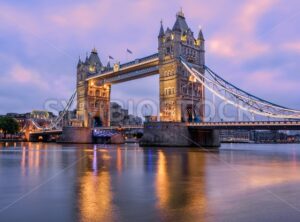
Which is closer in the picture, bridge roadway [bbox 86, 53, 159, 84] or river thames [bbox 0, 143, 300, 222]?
river thames [bbox 0, 143, 300, 222]

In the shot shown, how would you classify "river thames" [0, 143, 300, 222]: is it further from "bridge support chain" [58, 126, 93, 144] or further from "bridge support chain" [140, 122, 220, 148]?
"bridge support chain" [58, 126, 93, 144]

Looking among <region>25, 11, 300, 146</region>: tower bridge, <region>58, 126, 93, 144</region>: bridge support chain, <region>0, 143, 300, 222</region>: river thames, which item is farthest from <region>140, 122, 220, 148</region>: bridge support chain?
<region>0, 143, 300, 222</region>: river thames

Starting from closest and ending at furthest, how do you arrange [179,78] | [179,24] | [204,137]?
[204,137]
[179,78]
[179,24]

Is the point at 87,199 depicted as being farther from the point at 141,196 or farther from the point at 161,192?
the point at 161,192

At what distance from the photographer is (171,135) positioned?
51.8m

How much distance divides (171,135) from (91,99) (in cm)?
3772

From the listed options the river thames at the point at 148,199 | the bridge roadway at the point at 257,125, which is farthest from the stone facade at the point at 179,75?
the river thames at the point at 148,199

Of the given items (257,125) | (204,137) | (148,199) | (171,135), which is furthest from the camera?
(204,137)

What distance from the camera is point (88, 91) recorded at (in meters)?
85.3

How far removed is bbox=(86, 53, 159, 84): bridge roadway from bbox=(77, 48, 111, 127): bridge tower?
7.93 metres

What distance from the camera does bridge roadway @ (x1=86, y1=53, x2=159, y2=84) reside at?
63.3 metres

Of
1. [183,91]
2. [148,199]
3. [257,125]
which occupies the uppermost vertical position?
[183,91]

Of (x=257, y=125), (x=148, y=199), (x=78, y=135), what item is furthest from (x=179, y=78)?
(x=148, y=199)

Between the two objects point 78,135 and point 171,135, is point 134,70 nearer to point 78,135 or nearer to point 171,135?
point 171,135
